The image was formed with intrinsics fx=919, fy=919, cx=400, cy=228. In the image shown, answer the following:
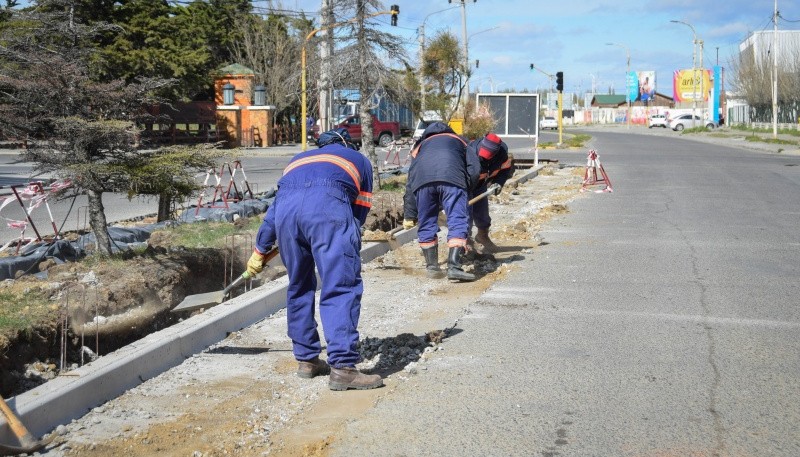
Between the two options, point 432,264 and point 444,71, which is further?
point 444,71

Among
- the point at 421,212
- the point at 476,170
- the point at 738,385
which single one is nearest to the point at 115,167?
the point at 421,212

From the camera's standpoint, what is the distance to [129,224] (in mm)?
12867

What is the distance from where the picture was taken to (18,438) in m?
4.34

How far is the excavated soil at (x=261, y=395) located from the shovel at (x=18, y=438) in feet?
0.37

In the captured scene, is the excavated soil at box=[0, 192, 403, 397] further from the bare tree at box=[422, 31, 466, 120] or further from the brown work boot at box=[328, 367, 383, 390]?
the bare tree at box=[422, 31, 466, 120]

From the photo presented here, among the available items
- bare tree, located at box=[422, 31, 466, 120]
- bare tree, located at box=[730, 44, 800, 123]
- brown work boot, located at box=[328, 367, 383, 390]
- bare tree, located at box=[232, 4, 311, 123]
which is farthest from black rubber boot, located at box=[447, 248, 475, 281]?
bare tree, located at box=[730, 44, 800, 123]

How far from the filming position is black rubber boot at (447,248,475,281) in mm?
9062

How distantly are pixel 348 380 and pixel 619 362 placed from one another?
184cm

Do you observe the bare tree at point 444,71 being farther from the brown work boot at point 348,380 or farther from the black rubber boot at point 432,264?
the brown work boot at point 348,380

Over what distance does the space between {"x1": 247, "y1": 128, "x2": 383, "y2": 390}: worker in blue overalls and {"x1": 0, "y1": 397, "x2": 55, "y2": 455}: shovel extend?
5.74 feet

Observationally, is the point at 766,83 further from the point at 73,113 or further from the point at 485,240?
the point at 73,113

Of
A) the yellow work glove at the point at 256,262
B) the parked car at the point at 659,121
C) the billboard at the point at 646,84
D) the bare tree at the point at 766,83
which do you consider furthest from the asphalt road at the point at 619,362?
the billboard at the point at 646,84

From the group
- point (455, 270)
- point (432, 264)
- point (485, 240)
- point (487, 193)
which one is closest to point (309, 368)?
point (455, 270)

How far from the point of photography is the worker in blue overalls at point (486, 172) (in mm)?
10250
